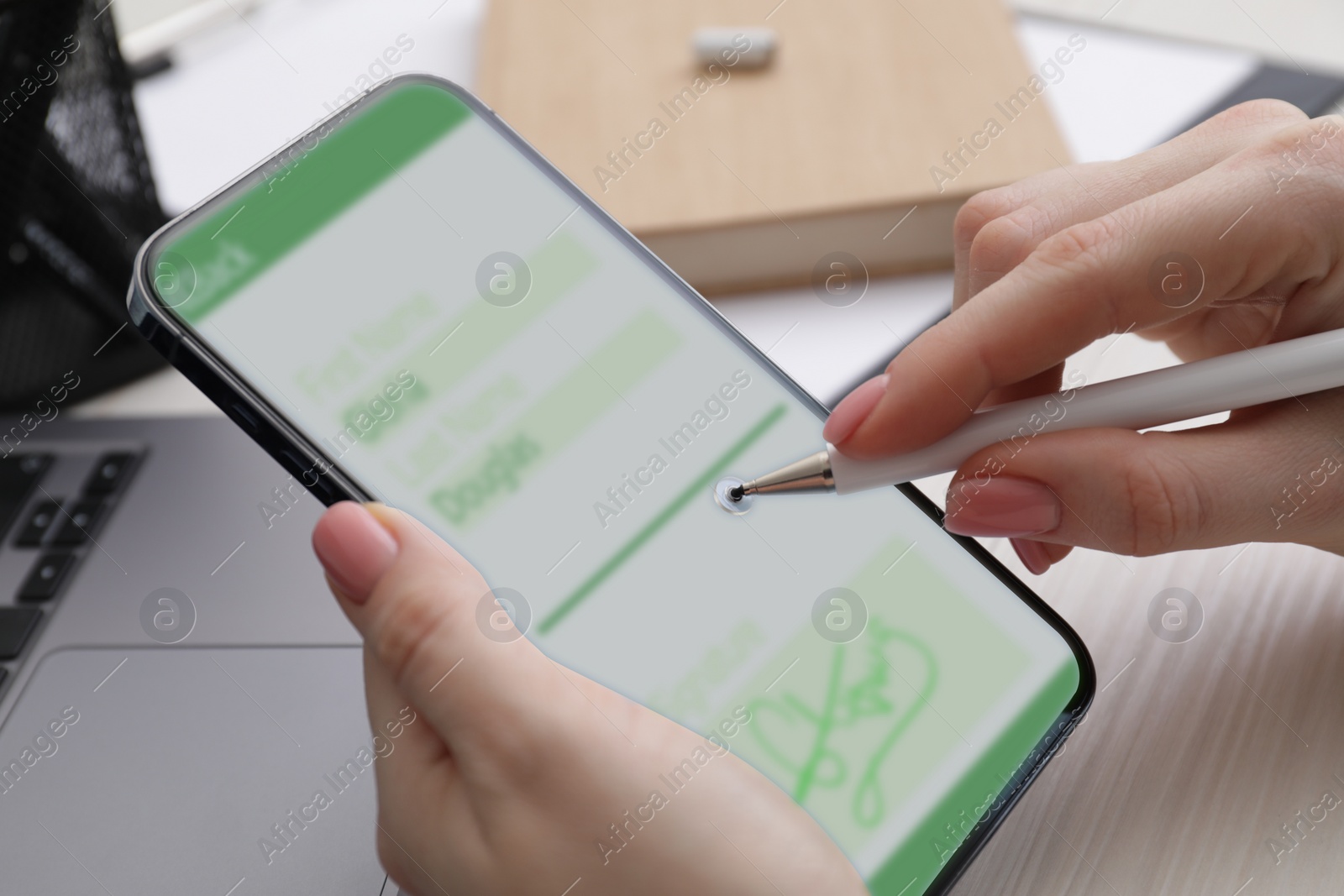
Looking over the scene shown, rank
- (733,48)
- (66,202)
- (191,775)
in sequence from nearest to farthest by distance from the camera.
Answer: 1. (191,775)
2. (66,202)
3. (733,48)

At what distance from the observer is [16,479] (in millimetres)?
449

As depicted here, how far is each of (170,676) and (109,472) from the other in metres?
0.12

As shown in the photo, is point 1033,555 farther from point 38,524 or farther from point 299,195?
point 38,524

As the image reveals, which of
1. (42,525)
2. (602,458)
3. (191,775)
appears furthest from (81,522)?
(602,458)

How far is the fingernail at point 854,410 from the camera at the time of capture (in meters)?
0.33

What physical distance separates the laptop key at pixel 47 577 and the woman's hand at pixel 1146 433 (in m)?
0.34

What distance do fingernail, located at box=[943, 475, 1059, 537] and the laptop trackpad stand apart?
238mm

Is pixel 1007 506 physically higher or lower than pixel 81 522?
lower

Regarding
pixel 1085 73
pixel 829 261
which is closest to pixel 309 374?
pixel 829 261

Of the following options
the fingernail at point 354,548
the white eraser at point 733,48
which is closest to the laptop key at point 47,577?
the fingernail at point 354,548

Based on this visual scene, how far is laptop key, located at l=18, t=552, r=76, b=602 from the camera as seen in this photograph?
42 cm

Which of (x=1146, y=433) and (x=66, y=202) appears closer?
(x=1146, y=433)

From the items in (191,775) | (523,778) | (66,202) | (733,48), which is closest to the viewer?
(523,778)

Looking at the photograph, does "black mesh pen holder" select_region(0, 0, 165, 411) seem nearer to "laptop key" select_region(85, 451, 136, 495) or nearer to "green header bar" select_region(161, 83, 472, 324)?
"laptop key" select_region(85, 451, 136, 495)
